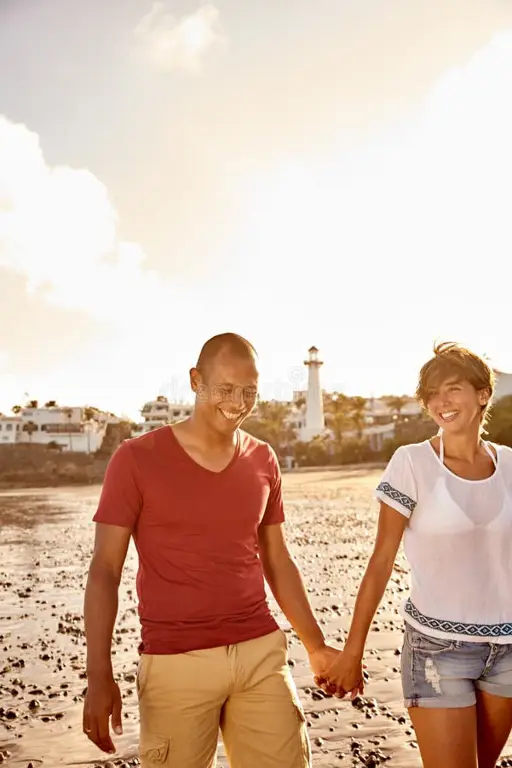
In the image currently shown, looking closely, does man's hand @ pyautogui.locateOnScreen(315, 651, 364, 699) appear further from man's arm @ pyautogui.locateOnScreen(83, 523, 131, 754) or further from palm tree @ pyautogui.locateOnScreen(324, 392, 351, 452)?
palm tree @ pyautogui.locateOnScreen(324, 392, 351, 452)

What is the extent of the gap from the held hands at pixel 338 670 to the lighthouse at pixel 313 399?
95201mm

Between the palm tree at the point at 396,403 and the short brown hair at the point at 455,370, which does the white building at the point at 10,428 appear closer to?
the palm tree at the point at 396,403

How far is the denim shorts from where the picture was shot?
11.9ft

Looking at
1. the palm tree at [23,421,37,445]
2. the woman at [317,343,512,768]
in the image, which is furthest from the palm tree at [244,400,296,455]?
the woman at [317,343,512,768]

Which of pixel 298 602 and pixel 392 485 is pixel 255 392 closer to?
pixel 392 485

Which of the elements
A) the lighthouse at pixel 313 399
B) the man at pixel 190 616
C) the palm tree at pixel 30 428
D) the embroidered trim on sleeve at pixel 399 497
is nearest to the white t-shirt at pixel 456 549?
the embroidered trim on sleeve at pixel 399 497

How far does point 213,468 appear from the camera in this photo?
371 centimetres

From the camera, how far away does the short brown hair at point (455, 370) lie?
157 inches

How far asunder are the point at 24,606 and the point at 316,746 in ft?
25.9

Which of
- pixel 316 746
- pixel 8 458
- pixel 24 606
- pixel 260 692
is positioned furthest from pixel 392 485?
pixel 8 458

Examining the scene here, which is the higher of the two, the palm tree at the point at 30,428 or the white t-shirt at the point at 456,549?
the palm tree at the point at 30,428

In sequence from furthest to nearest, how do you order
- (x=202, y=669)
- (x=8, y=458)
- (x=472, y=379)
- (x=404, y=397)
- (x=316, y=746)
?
(x=404, y=397) → (x=8, y=458) → (x=316, y=746) → (x=472, y=379) → (x=202, y=669)

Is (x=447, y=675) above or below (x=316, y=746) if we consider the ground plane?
above

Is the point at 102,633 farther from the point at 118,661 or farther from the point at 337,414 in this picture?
the point at 337,414
